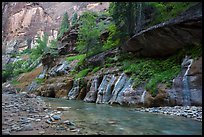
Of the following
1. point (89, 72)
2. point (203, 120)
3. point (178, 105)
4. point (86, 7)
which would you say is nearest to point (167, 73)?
point (178, 105)

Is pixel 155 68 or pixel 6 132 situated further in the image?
pixel 155 68

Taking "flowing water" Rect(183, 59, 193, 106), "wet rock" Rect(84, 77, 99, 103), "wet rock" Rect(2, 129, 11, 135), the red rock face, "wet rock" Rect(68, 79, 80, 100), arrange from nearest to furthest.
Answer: "wet rock" Rect(2, 129, 11, 135) < "flowing water" Rect(183, 59, 193, 106) < "wet rock" Rect(84, 77, 99, 103) < "wet rock" Rect(68, 79, 80, 100) < the red rock face

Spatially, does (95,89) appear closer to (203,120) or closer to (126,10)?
(126,10)

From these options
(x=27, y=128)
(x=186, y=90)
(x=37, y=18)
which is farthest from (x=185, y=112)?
(x=37, y=18)

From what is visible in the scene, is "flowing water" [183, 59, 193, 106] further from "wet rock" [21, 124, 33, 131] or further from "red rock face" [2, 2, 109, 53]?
"red rock face" [2, 2, 109, 53]

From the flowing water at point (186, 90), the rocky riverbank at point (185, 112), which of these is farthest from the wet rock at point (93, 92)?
the rocky riverbank at point (185, 112)

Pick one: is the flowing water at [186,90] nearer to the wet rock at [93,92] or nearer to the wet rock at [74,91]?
the wet rock at [93,92]

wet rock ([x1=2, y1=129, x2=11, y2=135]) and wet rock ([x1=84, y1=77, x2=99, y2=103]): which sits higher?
wet rock ([x1=84, y1=77, x2=99, y2=103])

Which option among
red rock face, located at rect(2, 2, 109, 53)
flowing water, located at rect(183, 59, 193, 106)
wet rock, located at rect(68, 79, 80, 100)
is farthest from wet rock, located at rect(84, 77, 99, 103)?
red rock face, located at rect(2, 2, 109, 53)

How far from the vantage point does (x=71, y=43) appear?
38469 millimetres

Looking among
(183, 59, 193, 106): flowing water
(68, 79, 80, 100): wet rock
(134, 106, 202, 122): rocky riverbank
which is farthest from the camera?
(68, 79, 80, 100): wet rock

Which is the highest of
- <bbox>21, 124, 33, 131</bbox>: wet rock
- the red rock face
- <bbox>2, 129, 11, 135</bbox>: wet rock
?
the red rock face

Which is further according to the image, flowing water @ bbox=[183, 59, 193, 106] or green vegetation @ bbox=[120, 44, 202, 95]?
green vegetation @ bbox=[120, 44, 202, 95]

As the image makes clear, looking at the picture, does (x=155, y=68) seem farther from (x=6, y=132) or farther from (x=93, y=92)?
(x=6, y=132)
